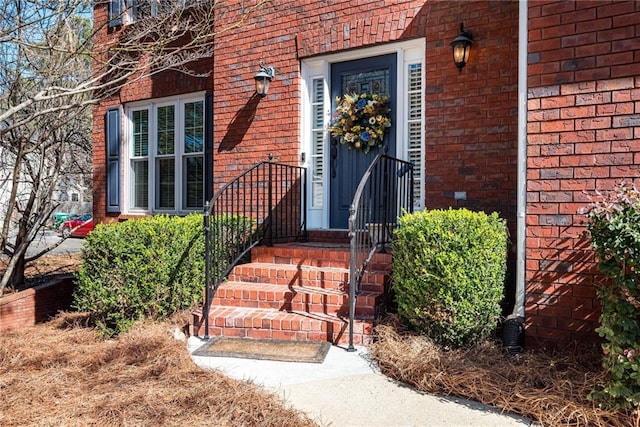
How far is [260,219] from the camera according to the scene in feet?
18.0

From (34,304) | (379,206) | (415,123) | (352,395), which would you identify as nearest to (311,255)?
(379,206)

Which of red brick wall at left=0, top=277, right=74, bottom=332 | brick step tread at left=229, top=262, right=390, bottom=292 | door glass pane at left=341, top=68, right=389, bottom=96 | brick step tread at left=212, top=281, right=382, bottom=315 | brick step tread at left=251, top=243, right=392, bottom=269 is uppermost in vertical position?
door glass pane at left=341, top=68, right=389, bottom=96

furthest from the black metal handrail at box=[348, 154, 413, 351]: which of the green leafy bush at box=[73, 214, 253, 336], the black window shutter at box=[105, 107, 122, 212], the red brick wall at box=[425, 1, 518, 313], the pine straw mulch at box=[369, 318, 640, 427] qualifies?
the black window shutter at box=[105, 107, 122, 212]

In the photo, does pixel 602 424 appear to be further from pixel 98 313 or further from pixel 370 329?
pixel 98 313

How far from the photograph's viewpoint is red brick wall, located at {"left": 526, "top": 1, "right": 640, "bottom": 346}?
9.75 feet

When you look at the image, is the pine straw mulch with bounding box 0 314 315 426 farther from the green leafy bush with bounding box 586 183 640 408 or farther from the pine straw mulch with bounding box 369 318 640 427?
the green leafy bush with bounding box 586 183 640 408

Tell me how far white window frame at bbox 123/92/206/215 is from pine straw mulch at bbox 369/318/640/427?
426 centimetres

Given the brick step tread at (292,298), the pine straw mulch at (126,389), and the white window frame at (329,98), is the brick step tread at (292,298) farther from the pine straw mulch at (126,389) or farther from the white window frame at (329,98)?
the white window frame at (329,98)

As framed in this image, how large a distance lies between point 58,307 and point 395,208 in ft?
13.8

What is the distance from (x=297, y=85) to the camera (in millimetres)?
5312

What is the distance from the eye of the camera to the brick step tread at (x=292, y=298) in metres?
3.73

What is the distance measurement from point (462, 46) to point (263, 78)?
7.51 feet

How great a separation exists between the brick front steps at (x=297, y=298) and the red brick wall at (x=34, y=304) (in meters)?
2.52

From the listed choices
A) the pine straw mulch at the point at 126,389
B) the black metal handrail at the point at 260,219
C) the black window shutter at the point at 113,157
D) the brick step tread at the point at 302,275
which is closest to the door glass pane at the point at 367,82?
the black metal handrail at the point at 260,219
